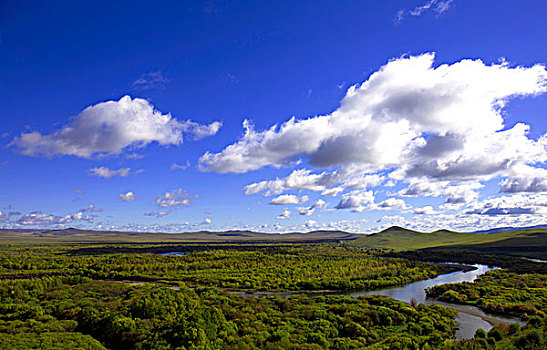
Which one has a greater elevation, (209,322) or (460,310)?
(209,322)

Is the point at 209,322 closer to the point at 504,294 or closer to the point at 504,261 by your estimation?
the point at 504,294

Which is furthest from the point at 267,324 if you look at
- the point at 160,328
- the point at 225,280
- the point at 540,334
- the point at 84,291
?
the point at 225,280

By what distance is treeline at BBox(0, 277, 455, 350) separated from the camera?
1706 inches

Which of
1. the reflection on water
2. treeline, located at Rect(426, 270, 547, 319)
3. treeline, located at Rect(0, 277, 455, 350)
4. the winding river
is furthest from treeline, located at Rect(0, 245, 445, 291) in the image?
treeline, located at Rect(0, 277, 455, 350)

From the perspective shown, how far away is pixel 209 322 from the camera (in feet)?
156

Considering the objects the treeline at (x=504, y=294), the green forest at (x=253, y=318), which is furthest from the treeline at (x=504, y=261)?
the green forest at (x=253, y=318)

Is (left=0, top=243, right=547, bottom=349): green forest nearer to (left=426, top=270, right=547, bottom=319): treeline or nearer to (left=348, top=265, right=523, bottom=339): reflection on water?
(left=426, top=270, right=547, bottom=319): treeline

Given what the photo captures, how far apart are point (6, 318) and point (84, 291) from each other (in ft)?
74.0

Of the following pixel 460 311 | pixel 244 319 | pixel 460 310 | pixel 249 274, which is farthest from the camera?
pixel 249 274

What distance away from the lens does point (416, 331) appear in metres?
54.0

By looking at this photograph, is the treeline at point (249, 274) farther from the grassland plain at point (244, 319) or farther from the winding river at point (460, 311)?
the winding river at point (460, 311)

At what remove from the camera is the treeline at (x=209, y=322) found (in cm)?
4334

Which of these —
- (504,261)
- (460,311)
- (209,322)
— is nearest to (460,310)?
(460,311)

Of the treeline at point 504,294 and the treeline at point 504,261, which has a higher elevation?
the treeline at point 504,294
